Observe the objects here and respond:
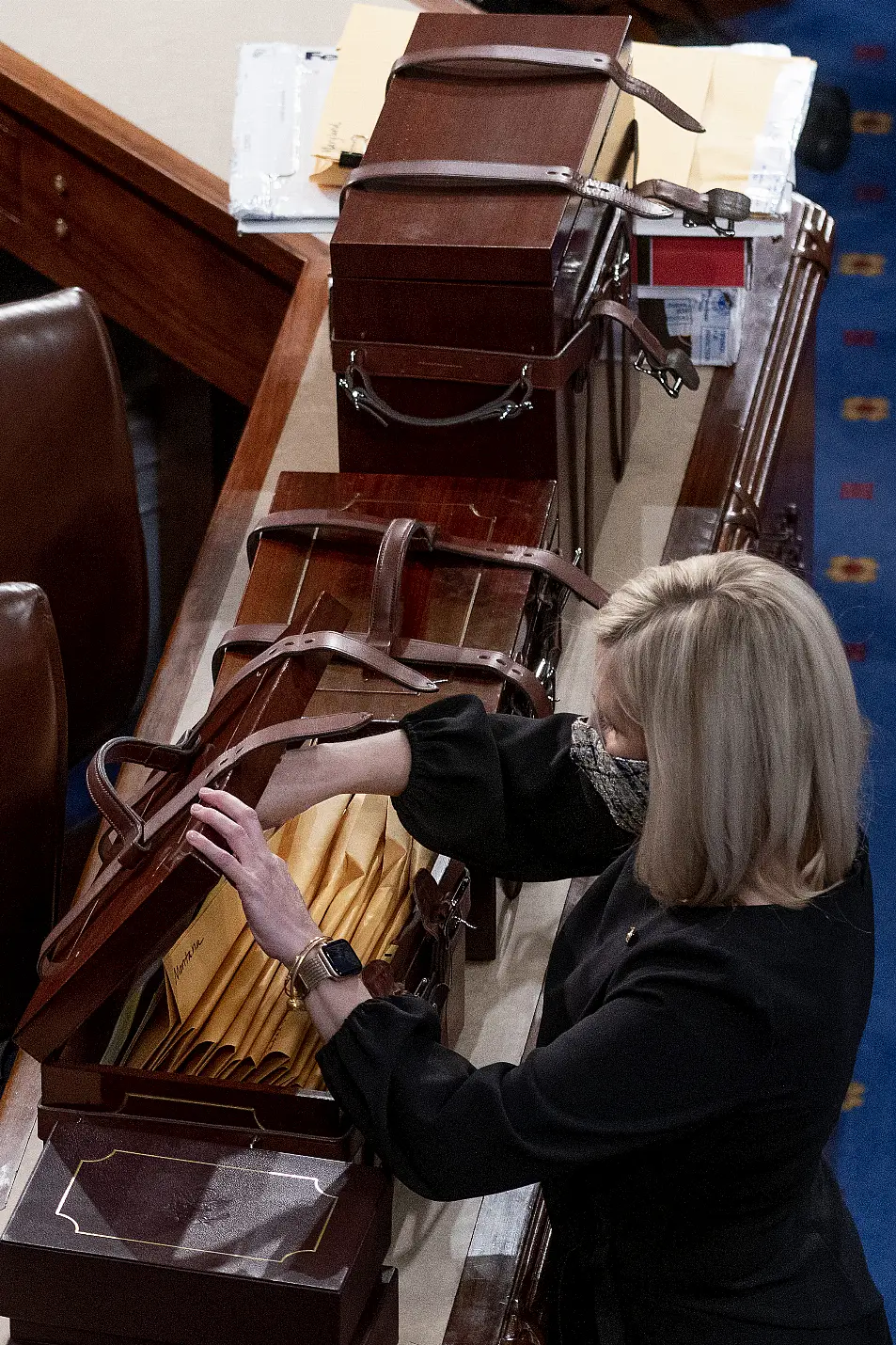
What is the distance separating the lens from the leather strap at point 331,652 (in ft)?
5.00

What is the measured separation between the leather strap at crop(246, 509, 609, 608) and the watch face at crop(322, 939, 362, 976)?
541 mm

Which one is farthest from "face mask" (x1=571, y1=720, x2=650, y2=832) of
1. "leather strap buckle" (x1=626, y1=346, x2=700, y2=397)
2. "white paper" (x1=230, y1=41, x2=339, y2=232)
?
"white paper" (x1=230, y1=41, x2=339, y2=232)

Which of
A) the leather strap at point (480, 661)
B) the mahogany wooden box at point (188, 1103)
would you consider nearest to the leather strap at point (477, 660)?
the leather strap at point (480, 661)

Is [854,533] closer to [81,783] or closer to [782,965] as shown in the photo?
[81,783]

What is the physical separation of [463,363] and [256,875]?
2.27ft

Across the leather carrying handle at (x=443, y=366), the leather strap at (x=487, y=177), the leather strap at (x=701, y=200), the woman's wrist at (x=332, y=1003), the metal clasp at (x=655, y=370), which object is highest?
the leather strap at (x=487, y=177)

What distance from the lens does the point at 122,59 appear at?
8.73 feet

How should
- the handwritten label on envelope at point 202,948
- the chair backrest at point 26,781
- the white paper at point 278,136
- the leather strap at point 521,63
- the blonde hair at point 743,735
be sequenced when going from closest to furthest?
the blonde hair at point 743,735 → the handwritten label on envelope at point 202,948 → the chair backrest at point 26,781 → the leather strap at point 521,63 → the white paper at point 278,136

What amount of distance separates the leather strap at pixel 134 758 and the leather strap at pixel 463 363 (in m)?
0.51

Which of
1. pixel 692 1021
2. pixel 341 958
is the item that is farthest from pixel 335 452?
pixel 692 1021

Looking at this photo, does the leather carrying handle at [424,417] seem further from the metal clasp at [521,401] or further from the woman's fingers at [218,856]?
the woman's fingers at [218,856]

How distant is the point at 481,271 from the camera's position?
174 centimetres

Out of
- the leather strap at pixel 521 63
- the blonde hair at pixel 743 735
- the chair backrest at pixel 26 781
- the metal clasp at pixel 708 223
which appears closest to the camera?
the blonde hair at pixel 743 735

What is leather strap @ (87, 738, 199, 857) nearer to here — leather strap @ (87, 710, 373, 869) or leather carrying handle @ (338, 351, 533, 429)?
leather strap @ (87, 710, 373, 869)
